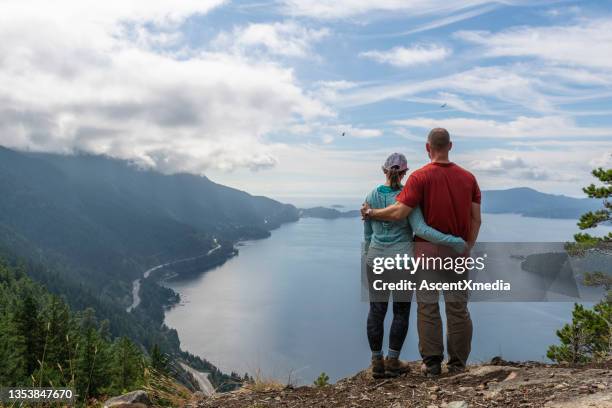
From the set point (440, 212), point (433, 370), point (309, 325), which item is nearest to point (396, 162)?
point (440, 212)

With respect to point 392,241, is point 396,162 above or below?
above

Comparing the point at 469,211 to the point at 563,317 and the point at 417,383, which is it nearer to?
the point at 417,383

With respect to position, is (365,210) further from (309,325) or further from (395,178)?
(309,325)

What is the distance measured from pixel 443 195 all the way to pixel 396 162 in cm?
63

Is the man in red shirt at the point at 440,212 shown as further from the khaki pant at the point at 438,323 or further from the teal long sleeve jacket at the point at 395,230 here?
the teal long sleeve jacket at the point at 395,230

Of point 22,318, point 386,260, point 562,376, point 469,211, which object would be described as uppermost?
point 469,211

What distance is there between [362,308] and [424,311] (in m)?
129

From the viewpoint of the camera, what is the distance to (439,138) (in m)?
5.32

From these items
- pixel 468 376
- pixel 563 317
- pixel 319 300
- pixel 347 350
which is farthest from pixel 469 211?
pixel 319 300

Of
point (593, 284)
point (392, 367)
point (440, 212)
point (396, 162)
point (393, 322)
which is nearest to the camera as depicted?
point (440, 212)

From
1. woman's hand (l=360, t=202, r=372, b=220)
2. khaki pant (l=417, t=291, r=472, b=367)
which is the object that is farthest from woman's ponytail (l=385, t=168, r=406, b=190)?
khaki pant (l=417, t=291, r=472, b=367)

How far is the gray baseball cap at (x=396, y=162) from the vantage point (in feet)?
17.4

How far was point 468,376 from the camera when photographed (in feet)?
17.4

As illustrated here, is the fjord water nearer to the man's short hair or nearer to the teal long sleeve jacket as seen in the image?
the teal long sleeve jacket
